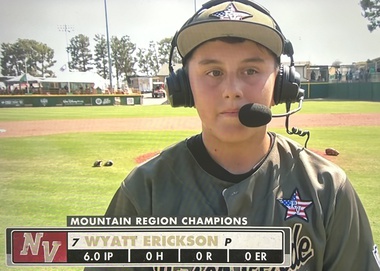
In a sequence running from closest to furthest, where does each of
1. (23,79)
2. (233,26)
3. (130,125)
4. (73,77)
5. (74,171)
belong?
1. (233,26)
2. (23,79)
3. (73,77)
4. (74,171)
5. (130,125)

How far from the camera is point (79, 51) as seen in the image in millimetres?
1667

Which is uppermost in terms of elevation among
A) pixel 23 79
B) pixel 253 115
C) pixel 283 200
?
pixel 23 79

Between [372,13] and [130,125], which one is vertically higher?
[372,13]

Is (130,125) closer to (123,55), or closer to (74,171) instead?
(74,171)

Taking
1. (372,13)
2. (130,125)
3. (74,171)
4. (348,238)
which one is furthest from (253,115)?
(130,125)

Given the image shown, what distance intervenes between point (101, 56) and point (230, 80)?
94 centimetres

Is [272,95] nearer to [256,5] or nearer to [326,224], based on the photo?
[256,5]

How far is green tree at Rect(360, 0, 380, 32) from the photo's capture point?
1.60m

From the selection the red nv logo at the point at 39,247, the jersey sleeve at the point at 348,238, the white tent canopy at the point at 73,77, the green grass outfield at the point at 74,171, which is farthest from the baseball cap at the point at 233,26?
the white tent canopy at the point at 73,77

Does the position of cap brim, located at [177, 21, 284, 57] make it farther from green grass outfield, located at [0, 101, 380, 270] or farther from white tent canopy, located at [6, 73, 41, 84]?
white tent canopy, located at [6, 73, 41, 84]

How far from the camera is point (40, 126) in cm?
321

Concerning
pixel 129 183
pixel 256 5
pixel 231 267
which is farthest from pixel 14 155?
pixel 256 5

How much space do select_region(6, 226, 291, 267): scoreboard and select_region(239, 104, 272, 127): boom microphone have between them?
339mm

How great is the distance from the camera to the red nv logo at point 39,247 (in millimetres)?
1164
